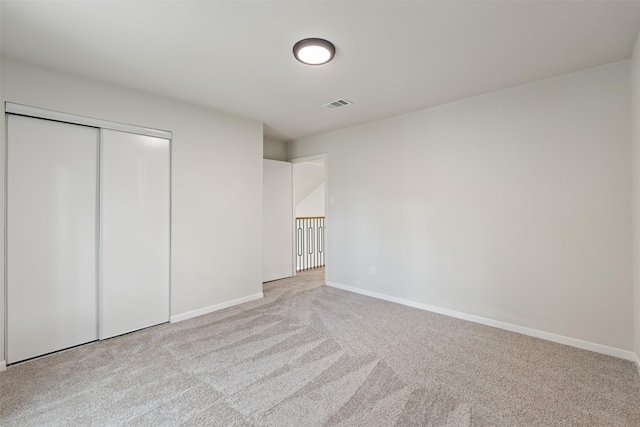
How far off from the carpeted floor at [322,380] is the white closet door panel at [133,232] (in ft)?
0.82

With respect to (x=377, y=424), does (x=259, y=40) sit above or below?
above

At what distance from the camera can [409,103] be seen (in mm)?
3312

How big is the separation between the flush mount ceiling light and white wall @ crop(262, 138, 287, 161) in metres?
2.73

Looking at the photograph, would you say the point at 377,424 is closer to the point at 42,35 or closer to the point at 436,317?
the point at 436,317

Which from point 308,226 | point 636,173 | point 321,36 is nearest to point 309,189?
point 308,226

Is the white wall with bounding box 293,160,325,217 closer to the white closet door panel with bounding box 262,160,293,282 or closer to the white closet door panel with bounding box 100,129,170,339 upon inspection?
the white closet door panel with bounding box 262,160,293,282

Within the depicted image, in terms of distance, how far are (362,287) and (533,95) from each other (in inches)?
118

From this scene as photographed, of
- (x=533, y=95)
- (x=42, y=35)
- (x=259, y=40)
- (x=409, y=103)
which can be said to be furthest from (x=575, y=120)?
(x=42, y=35)

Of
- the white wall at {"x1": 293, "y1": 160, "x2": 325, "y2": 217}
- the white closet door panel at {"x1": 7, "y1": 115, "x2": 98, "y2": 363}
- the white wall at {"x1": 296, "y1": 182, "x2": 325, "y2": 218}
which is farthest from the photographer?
the white wall at {"x1": 296, "y1": 182, "x2": 325, "y2": 218}

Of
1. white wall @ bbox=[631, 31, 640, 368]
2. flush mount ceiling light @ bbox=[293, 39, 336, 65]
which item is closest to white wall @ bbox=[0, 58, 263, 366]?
flush mount ceiling light @ bbox=[293, 39, 336, 65]

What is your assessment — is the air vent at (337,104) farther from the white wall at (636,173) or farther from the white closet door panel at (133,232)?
the white wall at (636,173)

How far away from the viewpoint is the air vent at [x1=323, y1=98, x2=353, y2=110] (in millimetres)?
3252

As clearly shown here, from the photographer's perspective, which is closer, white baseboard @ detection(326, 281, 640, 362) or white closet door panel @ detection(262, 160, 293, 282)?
white baseboard @ detection(326, 281, 640, 362)

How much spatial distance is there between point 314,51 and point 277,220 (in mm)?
3245
